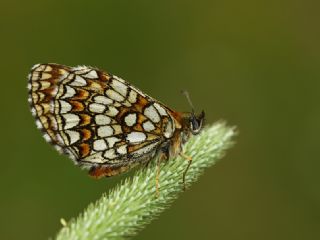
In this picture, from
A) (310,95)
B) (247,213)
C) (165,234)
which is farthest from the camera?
(310,95)

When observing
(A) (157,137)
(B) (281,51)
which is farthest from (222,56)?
(A) (157,137)

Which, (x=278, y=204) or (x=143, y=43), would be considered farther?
(x=143, y=43)

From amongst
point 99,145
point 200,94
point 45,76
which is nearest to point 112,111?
point 99,145

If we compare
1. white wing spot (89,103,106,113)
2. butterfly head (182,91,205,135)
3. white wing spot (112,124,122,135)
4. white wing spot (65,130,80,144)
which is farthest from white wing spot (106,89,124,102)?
butterfly head (182,91,205,135)

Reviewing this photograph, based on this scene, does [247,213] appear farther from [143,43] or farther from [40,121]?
[40,121]

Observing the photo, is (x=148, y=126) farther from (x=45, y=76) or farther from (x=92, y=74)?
(x=45, y=76)

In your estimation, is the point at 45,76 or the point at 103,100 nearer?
the point at 45,76
